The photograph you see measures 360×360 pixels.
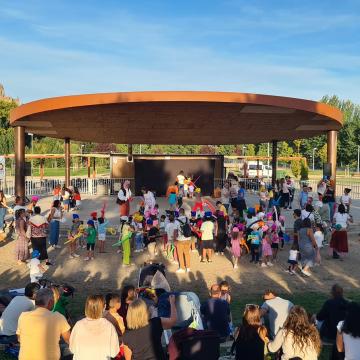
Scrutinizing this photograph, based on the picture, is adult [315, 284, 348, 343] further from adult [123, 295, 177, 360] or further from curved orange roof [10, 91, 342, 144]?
curved orange roof [10, 91, 342, 144]

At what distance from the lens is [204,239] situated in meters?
11.1

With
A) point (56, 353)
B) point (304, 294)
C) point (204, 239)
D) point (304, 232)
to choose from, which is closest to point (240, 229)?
point (204, 239)

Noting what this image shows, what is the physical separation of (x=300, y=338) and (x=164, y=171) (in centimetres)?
2428

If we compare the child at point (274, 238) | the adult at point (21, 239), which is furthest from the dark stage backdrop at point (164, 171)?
the adult at point (21, 239)

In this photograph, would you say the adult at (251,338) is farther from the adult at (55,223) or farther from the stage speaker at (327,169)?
the stage speaker at (327,169)

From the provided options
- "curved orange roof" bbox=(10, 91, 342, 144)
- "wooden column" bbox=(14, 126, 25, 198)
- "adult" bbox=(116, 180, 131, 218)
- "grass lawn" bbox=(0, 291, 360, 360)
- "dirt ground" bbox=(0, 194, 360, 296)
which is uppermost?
"curved orange roof" bbox=(10, 91, 342, 144)

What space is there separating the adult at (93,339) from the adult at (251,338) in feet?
4.80

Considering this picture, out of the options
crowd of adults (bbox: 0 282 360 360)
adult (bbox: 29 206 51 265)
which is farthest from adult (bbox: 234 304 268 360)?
adult (bbox: 29 206 51 265)

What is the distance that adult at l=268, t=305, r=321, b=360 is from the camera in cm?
454

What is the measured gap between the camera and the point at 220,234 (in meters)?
12.0

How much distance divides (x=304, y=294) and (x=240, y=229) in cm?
291

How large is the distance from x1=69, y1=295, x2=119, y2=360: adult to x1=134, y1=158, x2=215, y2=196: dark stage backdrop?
24.4m

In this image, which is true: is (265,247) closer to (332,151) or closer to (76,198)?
(332,151)

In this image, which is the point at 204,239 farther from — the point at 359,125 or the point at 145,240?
the point at 359,125
